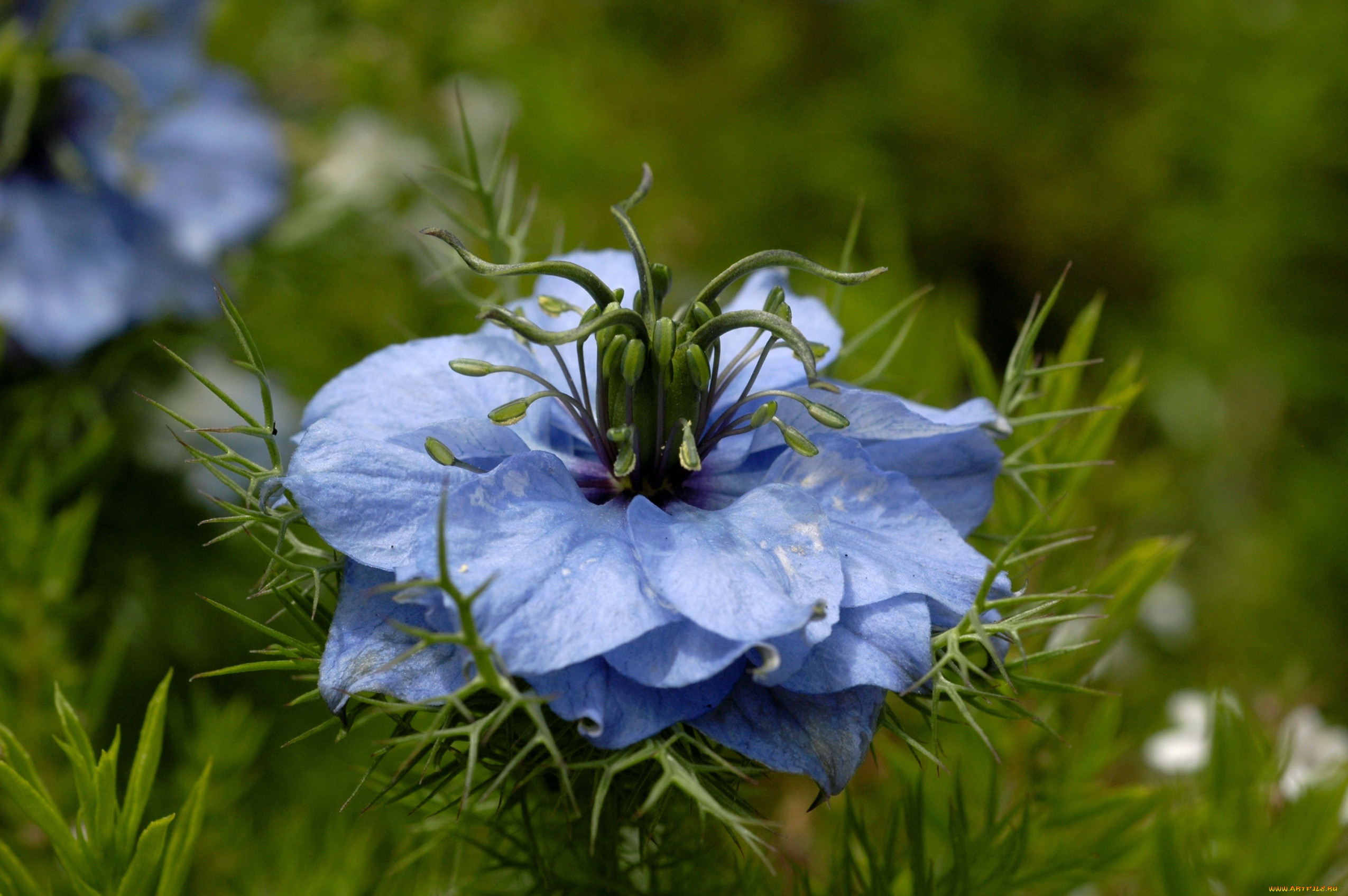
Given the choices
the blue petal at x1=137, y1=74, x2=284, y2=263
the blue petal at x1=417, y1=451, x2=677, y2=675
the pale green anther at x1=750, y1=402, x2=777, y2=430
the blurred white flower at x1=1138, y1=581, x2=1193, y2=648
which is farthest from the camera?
the blurred white flower at x1=1138, y1=581, x2=1193, y2=648

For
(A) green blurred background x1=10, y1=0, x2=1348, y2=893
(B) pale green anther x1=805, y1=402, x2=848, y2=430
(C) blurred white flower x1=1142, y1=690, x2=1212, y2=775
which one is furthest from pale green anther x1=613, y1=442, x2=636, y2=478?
(A) green blurred background x1=10, y1=0, x2=1348, y2=893

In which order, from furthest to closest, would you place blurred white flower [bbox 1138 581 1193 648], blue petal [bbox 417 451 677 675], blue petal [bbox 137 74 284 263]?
blurred white flower [bbox 1138 581 1193 648], blue petal [bbox 137 74 284 263], blue petal [bbox 417 451 677 675]

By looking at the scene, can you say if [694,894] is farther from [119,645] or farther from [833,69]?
[833,69]

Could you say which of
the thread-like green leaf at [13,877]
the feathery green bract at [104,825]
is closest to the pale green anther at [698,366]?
the feathery green bract at [104,825]

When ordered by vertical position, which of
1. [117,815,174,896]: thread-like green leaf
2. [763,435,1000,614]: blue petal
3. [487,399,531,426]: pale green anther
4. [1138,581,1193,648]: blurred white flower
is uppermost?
[487,399,531,426]: pale green anther

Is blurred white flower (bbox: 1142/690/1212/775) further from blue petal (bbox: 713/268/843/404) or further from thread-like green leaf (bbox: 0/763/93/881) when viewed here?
thread-like green leaf (bbox: 0/763/93/881)

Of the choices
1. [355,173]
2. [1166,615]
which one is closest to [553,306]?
[355,173]
